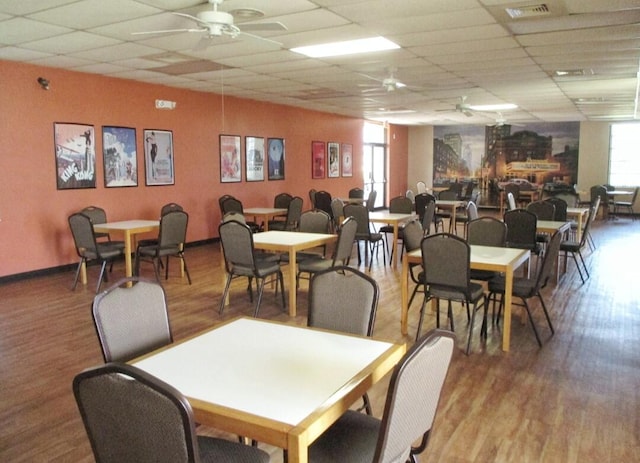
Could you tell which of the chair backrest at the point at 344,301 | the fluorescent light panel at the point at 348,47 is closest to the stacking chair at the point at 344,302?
the chair backrest at the point at 344,301

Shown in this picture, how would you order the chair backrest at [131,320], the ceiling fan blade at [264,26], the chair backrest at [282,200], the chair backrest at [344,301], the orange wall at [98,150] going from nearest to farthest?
the chair backrest at [131,320], the chair backrest at [344,301], the ceiling fan blade at [264,26], the orange wall at [98,150], the chair backrest at [282,200]

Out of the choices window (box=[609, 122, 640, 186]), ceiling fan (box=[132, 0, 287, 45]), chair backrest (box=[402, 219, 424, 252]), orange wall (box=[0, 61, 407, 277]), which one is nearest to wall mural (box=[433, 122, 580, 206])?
window (box=[609, 122, 640, 186])

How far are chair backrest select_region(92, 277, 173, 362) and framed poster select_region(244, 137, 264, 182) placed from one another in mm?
7621

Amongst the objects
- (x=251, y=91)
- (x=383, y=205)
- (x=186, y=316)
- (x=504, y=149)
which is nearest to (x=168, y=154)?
(x=251, y=91)

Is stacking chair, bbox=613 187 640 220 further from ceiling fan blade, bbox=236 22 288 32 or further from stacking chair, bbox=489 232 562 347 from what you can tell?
ceiling fan blade, bbox=236 22 288 32

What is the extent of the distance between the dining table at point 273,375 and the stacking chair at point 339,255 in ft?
8.37

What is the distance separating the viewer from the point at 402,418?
62.1 inches

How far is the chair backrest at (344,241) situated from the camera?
490 centimetres

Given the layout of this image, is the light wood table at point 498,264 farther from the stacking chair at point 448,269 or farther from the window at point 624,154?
the window at point 624,154

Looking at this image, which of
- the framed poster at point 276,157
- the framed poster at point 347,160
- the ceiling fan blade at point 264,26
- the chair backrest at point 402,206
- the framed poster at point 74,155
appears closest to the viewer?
the ceiling fan blade at point 264,26

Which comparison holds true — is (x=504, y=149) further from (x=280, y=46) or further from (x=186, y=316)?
(x=186, y=316)

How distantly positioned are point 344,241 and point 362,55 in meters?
2.27

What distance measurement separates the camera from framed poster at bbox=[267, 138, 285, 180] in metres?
10.5

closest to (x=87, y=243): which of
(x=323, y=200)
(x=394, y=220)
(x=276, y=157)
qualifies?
(x=394, y=220)
